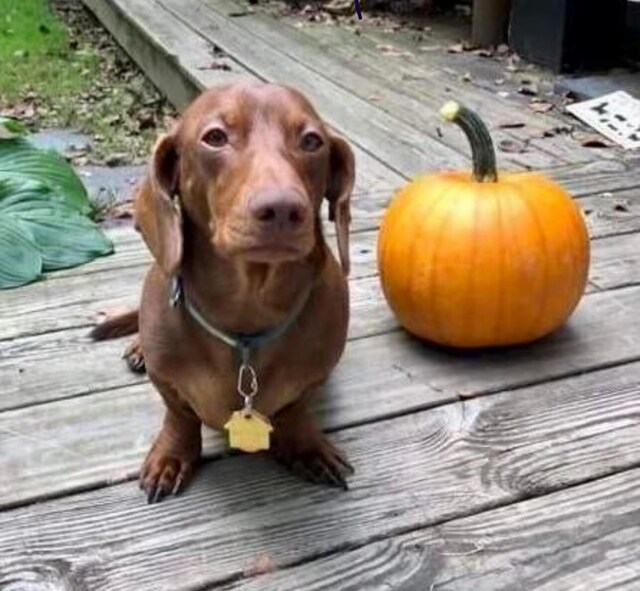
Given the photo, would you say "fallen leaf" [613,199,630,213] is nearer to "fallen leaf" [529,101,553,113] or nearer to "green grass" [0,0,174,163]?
"fallen leaf" [529,101,553,113]

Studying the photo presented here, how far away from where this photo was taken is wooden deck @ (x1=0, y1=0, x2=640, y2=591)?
162 centimetres

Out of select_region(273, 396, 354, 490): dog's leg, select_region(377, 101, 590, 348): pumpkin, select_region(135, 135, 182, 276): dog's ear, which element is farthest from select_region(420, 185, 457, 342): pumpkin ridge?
select_region(135, 135, 182, 276): dog's ear

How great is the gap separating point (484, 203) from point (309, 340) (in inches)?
21.7

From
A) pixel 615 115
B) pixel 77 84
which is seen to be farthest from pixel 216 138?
pixel 77 84

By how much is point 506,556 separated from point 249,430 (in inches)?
16.4

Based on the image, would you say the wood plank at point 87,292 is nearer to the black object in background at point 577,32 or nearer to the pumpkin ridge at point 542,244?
the pumpkin ridge at point 542,244

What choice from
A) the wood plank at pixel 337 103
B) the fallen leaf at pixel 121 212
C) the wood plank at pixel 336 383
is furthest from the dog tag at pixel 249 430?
the wood plank at pixel 337 103

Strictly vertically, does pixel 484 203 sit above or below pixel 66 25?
above

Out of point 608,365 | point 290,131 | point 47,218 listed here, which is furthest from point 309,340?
point 47,218

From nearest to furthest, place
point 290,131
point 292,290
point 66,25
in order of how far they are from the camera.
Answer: point 290,131 < point 292,290 < point 66,25

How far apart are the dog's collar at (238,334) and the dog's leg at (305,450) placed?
147 mm

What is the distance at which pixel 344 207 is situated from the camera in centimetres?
170

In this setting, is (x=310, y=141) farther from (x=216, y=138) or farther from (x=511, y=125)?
(x=511, y=125)

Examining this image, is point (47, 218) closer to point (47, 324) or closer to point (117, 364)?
point (47, 324)
